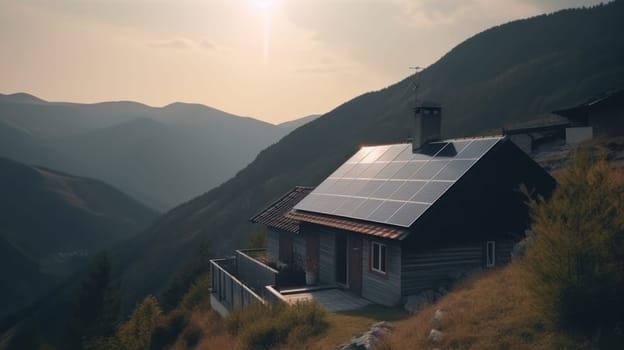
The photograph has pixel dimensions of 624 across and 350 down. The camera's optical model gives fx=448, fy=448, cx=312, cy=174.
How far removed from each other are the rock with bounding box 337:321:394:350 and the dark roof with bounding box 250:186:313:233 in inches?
465

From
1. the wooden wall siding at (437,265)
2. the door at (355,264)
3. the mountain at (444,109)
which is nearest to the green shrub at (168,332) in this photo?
the door at (355,264)

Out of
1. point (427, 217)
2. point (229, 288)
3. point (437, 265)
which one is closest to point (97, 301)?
point (229, 288)

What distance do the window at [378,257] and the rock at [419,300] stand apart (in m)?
1.67

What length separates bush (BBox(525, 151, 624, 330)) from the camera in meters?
8.58

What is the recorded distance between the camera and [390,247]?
54.7 ft

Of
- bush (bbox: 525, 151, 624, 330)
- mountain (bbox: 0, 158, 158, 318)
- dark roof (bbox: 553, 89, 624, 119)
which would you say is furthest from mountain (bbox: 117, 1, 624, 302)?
bush (bbox: 525, 151, 624, 330)

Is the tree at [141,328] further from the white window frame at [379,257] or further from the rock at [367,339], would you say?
the rock at [367,339]

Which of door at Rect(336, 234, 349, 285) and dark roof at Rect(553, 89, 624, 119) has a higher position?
dark roof at Rect(553, 89, 624, 119)

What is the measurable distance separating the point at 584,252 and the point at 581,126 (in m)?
26.2

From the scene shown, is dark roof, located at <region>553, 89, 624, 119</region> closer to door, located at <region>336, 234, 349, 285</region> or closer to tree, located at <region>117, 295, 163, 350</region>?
door, located at <region>336, 234, 349, 285</region>

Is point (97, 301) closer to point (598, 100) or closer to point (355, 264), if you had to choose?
point (355, 264)

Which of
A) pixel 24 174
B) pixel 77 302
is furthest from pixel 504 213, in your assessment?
pixel 24 174

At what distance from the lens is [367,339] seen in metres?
11.0

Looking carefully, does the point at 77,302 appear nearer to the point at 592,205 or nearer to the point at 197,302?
the point at 197,302
